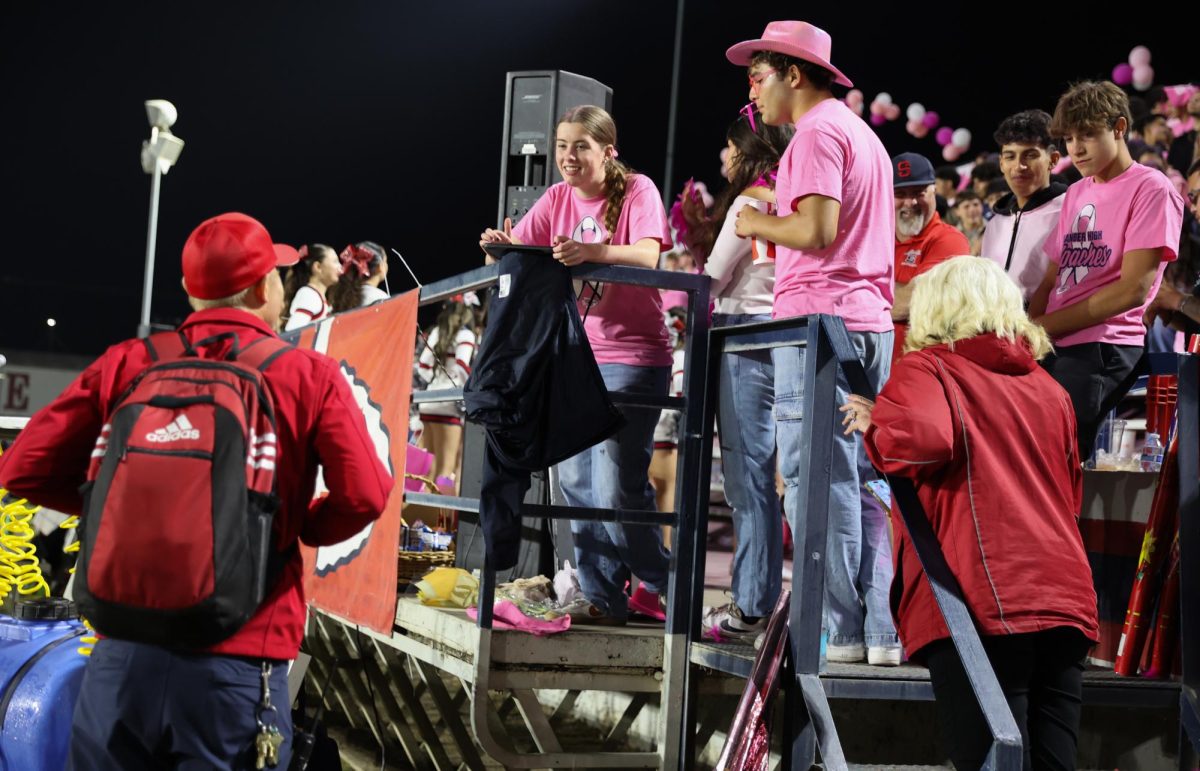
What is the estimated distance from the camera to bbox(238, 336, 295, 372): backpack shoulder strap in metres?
2.65

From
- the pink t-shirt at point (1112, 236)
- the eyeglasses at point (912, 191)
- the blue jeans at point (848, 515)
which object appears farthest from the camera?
the eyeglasses at point (912, 191)

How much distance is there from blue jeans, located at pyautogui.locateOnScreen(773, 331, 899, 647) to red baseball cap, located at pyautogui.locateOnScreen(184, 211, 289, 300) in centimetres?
166

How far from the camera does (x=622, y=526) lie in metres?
4.53

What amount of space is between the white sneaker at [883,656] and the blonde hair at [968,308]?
1.02 m

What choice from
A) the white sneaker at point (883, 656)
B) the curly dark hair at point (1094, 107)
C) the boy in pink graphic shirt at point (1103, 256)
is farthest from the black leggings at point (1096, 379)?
the white sneaker at point (883, 656)

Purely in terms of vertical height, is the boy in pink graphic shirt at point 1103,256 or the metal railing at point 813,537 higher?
the boy in pink graphic shirt at point 1103,256

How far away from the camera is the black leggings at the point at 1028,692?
9.81ft

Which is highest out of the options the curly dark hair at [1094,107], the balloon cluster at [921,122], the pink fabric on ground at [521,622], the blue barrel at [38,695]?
the balloon cluster at [921,122]

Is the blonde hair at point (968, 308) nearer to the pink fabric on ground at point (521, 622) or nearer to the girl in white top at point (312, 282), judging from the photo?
the pink fabric on ground at point (521, 622)

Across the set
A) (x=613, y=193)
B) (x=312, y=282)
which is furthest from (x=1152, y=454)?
(x=312, y=282)

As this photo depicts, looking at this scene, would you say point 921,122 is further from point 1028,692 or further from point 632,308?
point 1028,692

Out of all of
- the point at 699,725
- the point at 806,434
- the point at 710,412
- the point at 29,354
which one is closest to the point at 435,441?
the point at 699,725

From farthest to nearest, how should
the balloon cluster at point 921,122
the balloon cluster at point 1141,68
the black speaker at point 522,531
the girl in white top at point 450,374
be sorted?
the balloon cluster at point 921,122 → the balloon cluster at point 1141,68 → the girl in white top at point 450,374 → the black speaker at point 522,531

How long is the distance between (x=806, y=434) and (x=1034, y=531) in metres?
0.78
